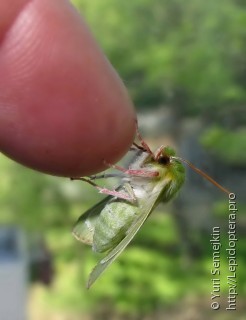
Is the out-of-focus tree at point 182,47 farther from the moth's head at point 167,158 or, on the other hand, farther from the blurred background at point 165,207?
the moth's head at point 167,158

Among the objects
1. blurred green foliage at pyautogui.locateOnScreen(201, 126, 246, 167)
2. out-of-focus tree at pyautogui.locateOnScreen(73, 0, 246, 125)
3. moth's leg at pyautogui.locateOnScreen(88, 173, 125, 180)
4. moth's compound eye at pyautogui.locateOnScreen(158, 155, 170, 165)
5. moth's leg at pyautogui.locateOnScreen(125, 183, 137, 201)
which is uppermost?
moth's leg at pyautogui.locateOnScreen(88, 173, 125, 180)

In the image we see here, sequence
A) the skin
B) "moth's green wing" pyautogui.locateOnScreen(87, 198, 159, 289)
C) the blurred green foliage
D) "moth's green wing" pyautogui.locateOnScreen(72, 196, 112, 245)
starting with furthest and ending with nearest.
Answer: the blurred green foliage, "moth's green wing" pyautogui.locateOnScreen(72, 196, 112, 245), "moth's green wing" pyautogui.locateOnScreen(87, 198, 159, 289), the skin

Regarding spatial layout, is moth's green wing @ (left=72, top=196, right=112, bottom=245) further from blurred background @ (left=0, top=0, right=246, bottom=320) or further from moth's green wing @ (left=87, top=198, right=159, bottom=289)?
blurred background @ (left=0, top=0, right=246, bottom=320)

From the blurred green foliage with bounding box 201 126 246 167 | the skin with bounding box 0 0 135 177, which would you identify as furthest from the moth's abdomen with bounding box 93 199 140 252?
the blurred green foliage with bounding box 201 126 246 167

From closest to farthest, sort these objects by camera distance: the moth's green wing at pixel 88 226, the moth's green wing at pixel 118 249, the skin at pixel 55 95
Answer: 1. the skin at pixel 55 95
2. the moth's green wing at pixel 118 249
3. the moth's green wing at pixel 88 226

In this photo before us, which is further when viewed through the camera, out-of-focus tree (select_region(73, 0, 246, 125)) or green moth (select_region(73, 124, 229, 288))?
out-of-focus tree (select_region(73, 0, 246, 125))

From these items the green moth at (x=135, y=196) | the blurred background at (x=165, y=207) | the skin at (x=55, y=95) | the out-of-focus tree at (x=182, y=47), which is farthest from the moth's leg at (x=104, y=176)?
the out-of-focus tree at (x=182, y=47)
